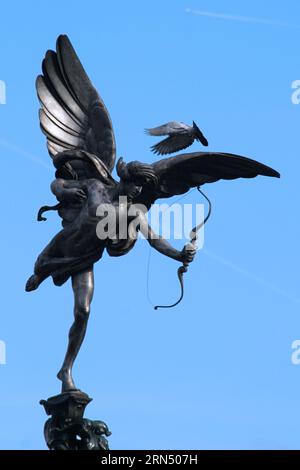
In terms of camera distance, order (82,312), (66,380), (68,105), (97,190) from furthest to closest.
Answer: (68,105) → (97,190) → (82,312) → (66,380)

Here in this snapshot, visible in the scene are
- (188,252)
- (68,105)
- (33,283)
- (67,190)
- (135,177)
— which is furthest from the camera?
(68,105)

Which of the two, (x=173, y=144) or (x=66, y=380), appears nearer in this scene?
(x=66, y=380)

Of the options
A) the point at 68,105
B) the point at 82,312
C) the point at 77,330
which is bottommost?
the point at 77,330

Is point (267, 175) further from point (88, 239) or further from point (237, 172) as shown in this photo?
point (88, 239)

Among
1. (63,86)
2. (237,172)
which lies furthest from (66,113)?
(237,172)

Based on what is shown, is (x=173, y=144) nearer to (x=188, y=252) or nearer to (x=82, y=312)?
(x=188, y=252)

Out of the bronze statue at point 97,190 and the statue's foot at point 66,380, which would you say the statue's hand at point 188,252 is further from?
the statue's foot at point 66,380

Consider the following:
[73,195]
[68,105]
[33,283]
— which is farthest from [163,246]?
[68,105]

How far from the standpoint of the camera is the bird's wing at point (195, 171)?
30.1 m

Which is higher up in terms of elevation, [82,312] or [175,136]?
[175,136]

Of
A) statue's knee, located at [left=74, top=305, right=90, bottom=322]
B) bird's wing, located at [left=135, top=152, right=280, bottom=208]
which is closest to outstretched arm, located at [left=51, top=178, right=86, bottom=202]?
bird's wing, located at [left=135, top=152, right=280, bottom=208]

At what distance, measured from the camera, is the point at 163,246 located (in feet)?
97.9

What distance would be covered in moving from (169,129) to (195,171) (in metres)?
0.67
